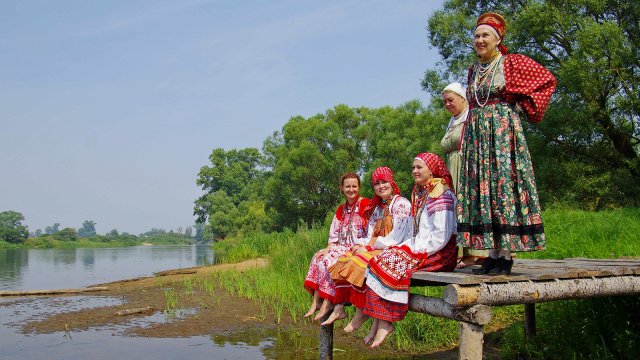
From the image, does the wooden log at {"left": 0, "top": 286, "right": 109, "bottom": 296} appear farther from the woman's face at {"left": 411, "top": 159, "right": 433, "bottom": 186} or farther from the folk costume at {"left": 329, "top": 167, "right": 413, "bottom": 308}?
the woman's face at {"left": 411, "top": 159, "right": 433, "bottom": 186}

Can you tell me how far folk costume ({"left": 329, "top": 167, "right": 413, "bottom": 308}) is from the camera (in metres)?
4.43

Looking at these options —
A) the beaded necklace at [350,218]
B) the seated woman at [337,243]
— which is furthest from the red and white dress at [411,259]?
the beaded necklace at [350,218]

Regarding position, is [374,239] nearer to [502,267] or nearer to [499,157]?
[502,267]

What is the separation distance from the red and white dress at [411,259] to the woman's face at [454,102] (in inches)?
35.3

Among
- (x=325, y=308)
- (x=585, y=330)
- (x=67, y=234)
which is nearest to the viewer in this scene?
(x=325, y=308)

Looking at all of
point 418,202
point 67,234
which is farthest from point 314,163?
point 67,234

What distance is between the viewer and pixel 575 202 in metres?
16.2

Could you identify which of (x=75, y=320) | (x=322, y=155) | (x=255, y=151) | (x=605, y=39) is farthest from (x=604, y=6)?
(x=255, y=151)

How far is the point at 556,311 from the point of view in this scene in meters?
6.58

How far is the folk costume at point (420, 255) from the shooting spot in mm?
4160

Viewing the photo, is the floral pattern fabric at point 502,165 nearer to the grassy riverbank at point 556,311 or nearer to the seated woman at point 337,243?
the seated woman at point 337,243

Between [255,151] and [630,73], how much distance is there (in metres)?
62.8

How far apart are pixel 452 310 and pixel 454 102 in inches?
77.1

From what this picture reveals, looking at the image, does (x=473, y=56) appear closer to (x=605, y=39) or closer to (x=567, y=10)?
(x=567, y=10)
